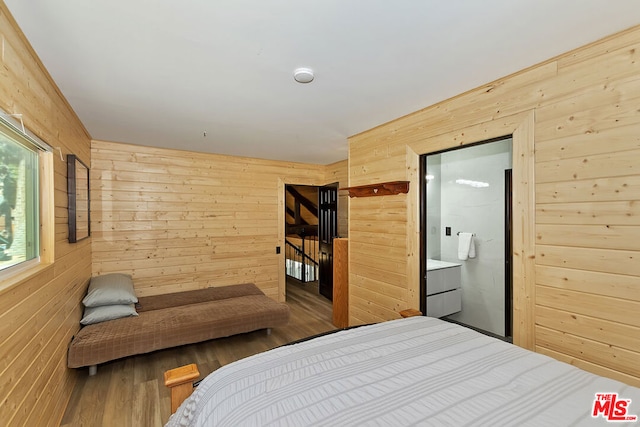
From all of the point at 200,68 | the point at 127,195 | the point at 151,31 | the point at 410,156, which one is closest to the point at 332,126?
the point at 410,156

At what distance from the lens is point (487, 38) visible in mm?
1593

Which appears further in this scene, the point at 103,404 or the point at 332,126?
the point at 332,126

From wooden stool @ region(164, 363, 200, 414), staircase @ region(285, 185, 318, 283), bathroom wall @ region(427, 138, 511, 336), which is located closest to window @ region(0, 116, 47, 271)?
wooden stool @ region(164, 363, 200, 414)

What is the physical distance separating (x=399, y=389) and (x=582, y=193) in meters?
1.53

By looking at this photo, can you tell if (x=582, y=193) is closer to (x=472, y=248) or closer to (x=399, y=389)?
(x=399, y=389)

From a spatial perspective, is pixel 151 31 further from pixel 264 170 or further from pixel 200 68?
pixel 264 170

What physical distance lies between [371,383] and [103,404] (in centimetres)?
238

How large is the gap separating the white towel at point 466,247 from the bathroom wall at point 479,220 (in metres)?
0.07

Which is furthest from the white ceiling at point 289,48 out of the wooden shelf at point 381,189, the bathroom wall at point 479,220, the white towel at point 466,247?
the white towel at point 466,247

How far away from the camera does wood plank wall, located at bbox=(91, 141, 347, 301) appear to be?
3783 mm

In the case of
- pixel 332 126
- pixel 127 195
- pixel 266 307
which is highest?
pixel 332 126

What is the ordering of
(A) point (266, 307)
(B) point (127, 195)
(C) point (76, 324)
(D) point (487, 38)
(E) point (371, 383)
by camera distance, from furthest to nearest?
(B) point (127, 195) → (A) point (266, 307) → (C) point (76, 324) → (D) point (487, 38) → (E) point (371, 383)

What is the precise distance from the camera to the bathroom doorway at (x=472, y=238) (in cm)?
331

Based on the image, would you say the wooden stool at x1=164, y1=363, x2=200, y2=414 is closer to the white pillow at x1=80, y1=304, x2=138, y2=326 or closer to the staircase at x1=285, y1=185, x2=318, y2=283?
the white pillow at x1=80, y1=304, x2=138, y2=326
